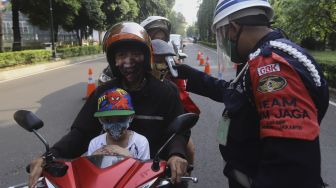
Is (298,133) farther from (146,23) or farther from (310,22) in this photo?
(310,22)

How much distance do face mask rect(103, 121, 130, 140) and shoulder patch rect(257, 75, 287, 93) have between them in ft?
3.74

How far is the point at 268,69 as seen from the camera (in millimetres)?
1771

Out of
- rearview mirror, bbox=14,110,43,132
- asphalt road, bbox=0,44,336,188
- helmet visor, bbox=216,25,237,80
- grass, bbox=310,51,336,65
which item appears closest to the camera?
helmet visor, bbox=216,25,237,80

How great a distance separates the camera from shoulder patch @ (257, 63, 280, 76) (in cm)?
175

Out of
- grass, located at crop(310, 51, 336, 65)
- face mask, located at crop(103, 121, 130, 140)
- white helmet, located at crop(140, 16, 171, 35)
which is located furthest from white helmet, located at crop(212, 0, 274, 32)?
grass, located at crop(310, 51, 336, 65)

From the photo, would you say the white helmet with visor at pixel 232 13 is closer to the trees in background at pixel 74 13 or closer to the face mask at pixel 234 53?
the face mask at pixel 234 53

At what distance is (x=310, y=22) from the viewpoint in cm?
1558

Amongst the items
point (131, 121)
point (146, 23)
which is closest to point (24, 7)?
point (146, 23)

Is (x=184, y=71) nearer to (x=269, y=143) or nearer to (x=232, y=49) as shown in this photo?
(x=232, y=49)

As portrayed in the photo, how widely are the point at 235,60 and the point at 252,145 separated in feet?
1.47

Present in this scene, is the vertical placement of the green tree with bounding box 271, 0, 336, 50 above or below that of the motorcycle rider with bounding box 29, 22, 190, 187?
Answer: above

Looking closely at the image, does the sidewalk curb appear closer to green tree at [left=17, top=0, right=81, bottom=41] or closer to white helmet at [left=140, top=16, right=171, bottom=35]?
green tree at [left=17, top=0, right=81, bottom=41]

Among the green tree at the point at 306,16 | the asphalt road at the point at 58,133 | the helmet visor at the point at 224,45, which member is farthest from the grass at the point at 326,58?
the helmet visor at the point at 224,45

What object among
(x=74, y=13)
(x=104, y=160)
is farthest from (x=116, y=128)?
(x=74, y=13)
